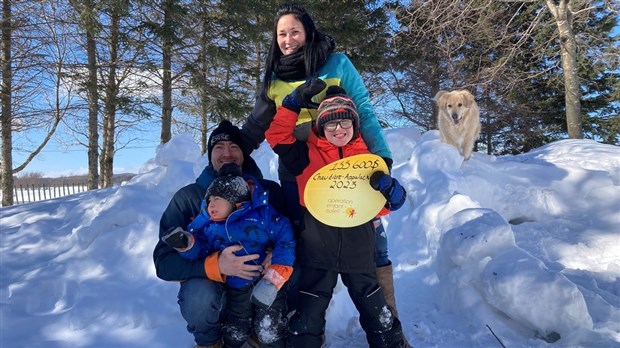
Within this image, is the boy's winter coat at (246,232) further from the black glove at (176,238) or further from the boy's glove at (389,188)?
the boy's glove at (389,188)

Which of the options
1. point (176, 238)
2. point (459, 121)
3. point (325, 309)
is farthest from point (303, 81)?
point (459, 121)

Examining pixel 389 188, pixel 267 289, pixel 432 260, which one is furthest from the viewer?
pixel 432 260

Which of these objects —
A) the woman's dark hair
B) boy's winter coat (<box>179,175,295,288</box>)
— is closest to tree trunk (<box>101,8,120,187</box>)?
the woman's dark hair

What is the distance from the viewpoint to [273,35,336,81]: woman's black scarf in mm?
2064

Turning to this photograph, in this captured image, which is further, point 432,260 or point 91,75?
point 91,75

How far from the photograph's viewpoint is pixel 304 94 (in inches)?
73.0

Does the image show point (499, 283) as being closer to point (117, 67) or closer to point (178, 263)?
point (178, 263)

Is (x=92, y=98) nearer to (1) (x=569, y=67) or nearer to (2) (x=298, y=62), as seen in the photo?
(2) (x=298, y=62)

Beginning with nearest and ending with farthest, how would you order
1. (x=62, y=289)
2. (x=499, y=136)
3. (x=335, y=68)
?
(x=335, y=68)
(x=62, y=289)
(x=499, y=136)

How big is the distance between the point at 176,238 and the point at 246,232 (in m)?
0.34

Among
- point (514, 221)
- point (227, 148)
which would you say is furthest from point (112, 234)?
point (514, 221)

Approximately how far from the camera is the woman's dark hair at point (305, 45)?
2049mm

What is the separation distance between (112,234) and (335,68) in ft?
9.08

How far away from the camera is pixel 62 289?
113 inches
